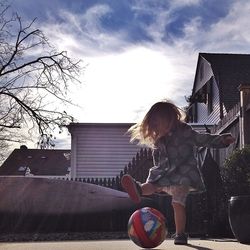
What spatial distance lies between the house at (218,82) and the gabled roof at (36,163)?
25.8m

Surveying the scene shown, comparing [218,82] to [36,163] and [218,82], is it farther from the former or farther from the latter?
[36,163]

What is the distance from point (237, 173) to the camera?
8.62 meters

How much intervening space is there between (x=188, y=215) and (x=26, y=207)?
12.4 feet

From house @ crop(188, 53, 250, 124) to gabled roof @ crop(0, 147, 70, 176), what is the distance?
25.8 meters

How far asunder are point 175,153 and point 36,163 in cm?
5273

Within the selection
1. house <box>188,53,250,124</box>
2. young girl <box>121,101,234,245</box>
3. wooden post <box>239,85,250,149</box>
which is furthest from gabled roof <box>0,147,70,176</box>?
young girl <box>121,101,234,245</box>

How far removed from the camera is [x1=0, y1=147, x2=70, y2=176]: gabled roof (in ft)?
177

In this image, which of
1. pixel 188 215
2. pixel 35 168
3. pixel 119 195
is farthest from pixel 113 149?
pixel 35 168

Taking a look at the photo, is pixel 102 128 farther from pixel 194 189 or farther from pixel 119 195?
pixel 194 189

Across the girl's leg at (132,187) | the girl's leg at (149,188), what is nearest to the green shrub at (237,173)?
the girl's leg at (149,188)

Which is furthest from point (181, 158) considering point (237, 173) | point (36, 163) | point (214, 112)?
point (36, 163)

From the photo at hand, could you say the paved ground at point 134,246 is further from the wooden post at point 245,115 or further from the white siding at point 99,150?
the white siding at point 99,150

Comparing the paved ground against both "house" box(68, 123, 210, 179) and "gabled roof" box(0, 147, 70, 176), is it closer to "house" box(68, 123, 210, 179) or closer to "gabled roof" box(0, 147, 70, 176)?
"house" box(68, 123, 210, 179)

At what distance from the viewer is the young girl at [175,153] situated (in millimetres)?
5301
